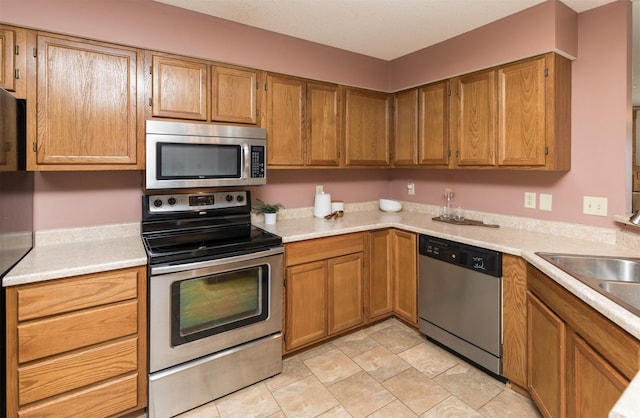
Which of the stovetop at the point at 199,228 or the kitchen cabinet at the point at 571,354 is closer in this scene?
the kitchen cabinet at the point at 571,354

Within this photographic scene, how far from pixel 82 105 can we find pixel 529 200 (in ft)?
9.79

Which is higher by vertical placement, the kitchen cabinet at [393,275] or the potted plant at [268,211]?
the potted plant at [268,211]

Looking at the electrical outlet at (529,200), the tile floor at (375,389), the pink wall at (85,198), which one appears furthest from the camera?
the electrical outlet at (529,200)

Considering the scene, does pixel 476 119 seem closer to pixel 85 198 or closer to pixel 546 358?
pixel 546 358

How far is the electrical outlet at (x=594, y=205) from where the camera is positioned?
2.19 meters

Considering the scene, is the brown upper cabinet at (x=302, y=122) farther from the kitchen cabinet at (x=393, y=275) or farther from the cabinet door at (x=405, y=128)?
→ the kitchen cabinet at (x=393, y=275)

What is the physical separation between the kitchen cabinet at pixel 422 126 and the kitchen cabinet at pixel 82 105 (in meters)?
2.17

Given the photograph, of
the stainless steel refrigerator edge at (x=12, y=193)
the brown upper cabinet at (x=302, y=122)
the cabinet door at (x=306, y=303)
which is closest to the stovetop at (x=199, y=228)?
the cabinet door at (x=306, y=303)

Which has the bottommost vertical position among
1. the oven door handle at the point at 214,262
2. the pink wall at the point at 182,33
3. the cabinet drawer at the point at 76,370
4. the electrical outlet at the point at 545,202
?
the cabinet drawer at the point at 76,370

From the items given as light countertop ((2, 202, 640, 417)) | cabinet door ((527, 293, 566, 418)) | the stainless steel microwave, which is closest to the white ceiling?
the stainless steel microwave

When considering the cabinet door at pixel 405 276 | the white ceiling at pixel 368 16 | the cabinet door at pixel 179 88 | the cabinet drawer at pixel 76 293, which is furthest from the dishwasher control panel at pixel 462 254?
the cabinet drawer at pixel 76 293

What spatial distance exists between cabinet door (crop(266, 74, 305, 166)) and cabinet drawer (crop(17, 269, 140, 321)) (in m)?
1.28

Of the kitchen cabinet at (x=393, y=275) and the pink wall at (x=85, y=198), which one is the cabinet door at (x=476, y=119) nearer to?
the kitchen cabinet at (x=393, y=275)

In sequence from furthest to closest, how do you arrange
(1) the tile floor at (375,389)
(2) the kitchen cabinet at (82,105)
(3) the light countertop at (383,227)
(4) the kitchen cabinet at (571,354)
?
(1) the tile floor at (375,389), (2) the kitchen cabinet at (82,105), (3) the light countertop at (383,227), (4) the kitchen cabinet at (571,354)
